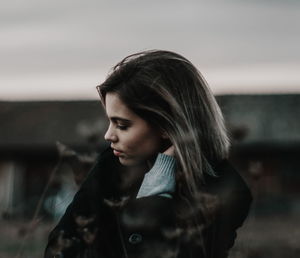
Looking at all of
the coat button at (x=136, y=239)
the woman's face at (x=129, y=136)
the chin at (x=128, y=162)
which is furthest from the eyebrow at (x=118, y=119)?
the coat button at (x=136, y=239)

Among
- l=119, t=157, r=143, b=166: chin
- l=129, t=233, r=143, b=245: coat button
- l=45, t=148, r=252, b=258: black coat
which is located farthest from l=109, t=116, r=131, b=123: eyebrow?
l=129, t=233, r=143, b=245: coat button

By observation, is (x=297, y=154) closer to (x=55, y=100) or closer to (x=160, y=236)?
(x=55, y=100)

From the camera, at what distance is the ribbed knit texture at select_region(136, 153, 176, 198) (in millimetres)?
3734

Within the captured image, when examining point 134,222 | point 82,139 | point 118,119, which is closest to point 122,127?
point 118,119

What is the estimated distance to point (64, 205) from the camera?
4.19 m

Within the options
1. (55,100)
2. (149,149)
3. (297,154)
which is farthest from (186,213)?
(55,100)

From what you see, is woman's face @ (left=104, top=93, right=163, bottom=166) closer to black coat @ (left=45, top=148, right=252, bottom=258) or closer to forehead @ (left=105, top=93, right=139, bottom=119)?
forehead @ (left=105, top=93, right=139, bottom=119)

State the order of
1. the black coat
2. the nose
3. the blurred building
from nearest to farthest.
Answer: the black coat
the nose
the blurred building

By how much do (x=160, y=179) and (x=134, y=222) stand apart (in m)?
0.20

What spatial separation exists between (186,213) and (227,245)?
29 cm

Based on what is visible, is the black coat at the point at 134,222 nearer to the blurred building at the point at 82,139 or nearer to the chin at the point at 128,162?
the chin at the point at 128,162

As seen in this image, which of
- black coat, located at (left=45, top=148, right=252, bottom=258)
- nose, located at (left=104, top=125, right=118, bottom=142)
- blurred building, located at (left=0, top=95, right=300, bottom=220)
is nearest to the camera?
black coat, located at (left=45, top=148, right=252, bottom=258)

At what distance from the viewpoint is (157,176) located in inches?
147

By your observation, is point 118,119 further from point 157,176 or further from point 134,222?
point 134,222
